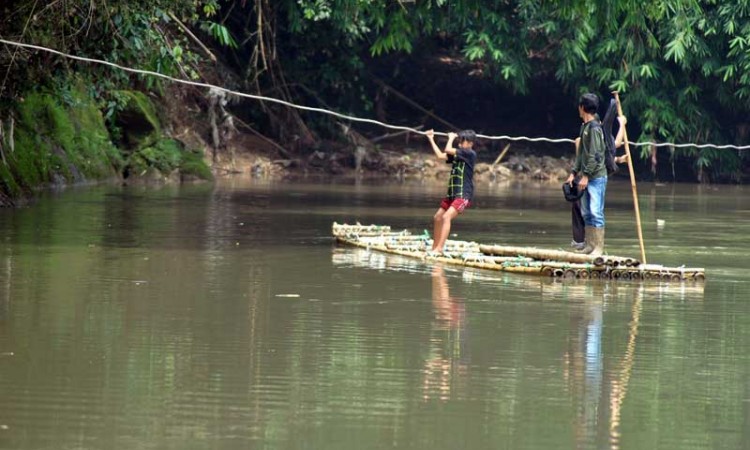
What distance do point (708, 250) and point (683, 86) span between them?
65.4 feet

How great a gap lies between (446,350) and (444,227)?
5.99 m

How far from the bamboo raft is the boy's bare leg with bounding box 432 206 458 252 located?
0.35ft

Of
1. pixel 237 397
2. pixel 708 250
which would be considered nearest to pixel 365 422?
pixel 237 397

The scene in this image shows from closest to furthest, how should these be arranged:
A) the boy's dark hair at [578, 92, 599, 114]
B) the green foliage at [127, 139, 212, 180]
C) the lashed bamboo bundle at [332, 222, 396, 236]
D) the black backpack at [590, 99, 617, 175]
A: the boy's dark hair at [578, 92, 599, 114] → the black backpack at [590, 99, 617, 175] → the lashed bamboo bundle at [332, 222, 396, 236] → the green foliage at [127, 139, 212, 180]

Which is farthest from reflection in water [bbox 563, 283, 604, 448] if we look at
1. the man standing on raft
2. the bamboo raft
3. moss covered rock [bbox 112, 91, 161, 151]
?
moss covered rock [bbox 112, 91, 161, 151]

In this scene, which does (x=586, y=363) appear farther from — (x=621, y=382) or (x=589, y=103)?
(x=589, y=103)

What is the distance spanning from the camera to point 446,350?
984 cm

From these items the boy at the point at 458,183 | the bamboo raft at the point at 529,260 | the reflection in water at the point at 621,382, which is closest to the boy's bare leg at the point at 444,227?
the boy at the point at 458,183

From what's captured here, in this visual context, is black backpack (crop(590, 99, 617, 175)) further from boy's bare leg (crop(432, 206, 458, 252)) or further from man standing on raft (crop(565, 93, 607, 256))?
boy's bare leg (crop(432, 206, 458, 252))

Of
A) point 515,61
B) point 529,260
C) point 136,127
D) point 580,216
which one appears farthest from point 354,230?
point 515,61

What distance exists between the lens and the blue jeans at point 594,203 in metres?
15.2

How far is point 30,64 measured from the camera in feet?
56.8

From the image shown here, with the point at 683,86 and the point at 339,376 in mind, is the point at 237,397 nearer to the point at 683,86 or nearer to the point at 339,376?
the point at 339,376

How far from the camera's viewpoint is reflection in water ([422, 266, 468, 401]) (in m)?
8.65
